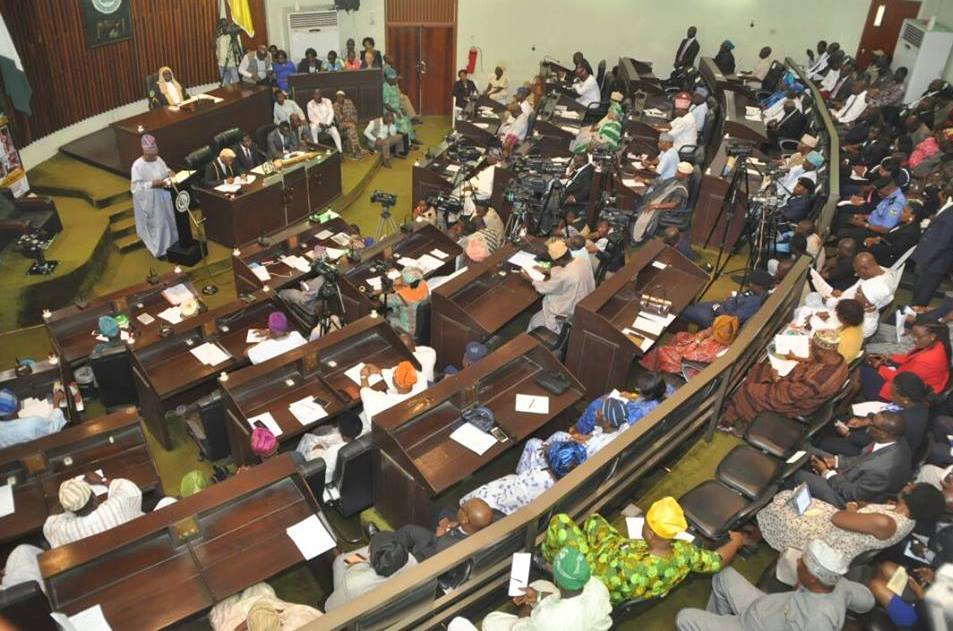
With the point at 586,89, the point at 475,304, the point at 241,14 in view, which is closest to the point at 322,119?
the point at 241,14

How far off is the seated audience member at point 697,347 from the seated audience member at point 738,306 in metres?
0.57

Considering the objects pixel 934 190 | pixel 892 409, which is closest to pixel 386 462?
pixel 892 409

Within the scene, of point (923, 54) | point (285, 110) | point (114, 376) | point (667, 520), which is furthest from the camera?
point (923, 54)

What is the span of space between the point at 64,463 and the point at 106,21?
322 inches

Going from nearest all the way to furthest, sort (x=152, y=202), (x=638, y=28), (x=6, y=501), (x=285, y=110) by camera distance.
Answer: (x=6, y=501)
(x=152, y=202)
(x=285, y=110)
(x=638, y=28)

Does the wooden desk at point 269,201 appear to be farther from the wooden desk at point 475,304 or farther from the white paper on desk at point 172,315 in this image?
the wooden desk at point 475,304

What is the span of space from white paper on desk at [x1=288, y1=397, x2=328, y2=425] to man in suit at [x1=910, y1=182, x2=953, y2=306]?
6.07 metres

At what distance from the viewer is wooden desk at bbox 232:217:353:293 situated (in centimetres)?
743

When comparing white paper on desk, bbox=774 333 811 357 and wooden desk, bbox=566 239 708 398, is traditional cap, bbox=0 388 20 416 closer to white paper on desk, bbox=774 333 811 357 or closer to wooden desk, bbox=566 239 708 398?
wooden desk, bbox=566 239 708 398

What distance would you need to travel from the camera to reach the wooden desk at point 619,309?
6242 mm

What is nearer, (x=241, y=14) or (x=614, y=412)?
(x=614, y=412)

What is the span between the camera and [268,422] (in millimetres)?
5418

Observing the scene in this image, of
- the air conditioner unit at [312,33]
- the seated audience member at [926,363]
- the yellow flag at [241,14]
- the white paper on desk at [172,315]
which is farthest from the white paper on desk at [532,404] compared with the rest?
the air conditioner unit at [312,33]

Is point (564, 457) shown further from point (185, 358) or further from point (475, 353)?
point (185, 358)
